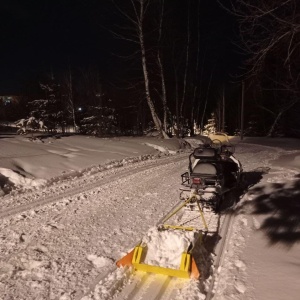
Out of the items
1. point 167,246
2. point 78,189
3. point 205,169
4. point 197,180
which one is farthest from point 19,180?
point 167,246

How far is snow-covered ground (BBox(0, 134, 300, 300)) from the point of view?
4.05 m

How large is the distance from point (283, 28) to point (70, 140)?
45.7 feet

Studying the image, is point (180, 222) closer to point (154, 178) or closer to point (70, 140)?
point (154, 178)

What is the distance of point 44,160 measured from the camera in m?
12.0

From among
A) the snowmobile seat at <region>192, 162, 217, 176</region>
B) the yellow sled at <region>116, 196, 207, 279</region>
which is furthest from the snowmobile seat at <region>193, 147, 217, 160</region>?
the yellow sled at <region>116, 196, 207, 279</region>

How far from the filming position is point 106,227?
241 inches

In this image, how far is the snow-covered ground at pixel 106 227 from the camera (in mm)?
4047

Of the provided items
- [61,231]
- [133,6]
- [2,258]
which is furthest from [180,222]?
[133,6]

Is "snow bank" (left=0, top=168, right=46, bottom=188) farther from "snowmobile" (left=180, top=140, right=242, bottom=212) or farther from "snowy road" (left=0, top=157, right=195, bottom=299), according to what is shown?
"snowmobile" (left=180, top=140, right=242, bottom=212)

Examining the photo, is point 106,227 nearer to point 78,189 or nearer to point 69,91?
point 78,189

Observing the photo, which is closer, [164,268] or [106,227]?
[164,268]

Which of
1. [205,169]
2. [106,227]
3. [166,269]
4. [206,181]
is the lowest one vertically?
[106,227]

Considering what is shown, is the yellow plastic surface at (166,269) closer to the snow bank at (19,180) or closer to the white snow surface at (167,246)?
the white snow surface at (167,246)

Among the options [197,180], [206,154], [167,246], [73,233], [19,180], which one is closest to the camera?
[167,246]
